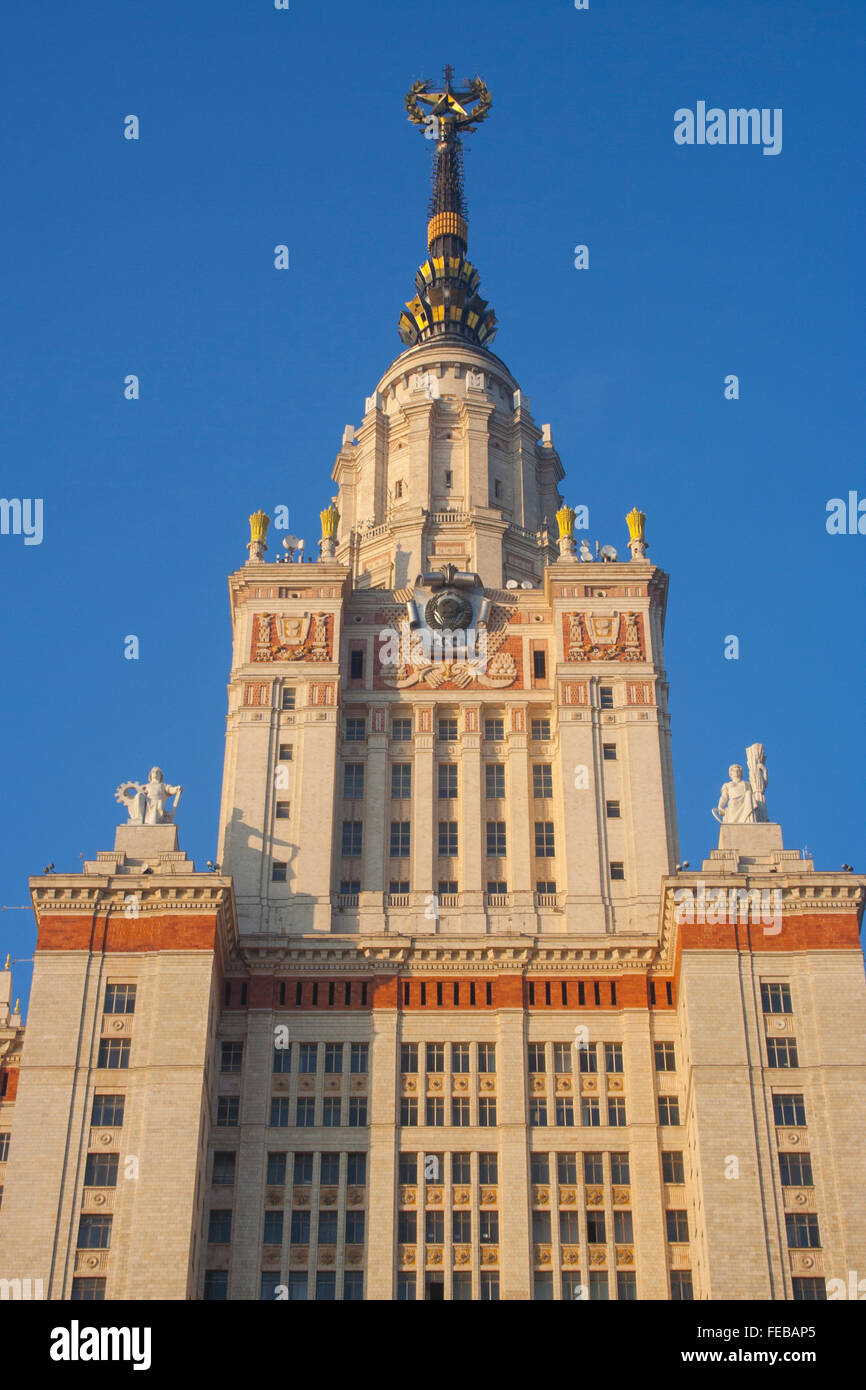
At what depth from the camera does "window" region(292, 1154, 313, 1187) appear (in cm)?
7338

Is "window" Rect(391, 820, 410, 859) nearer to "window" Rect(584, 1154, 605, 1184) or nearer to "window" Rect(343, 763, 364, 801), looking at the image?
"window" Rect(343, 763, 364, 801)

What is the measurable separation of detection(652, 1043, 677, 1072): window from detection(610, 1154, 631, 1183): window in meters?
3.95

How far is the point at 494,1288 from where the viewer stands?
2810 inches

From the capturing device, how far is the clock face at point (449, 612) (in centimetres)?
9006

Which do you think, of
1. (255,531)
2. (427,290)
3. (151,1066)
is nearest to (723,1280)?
(151,1066)

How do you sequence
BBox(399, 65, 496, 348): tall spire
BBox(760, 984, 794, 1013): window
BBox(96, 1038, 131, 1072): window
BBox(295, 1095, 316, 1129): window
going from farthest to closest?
BBox(399, 65, 496, 348): tall spire → BBox(295, 1095, 316, 1129): window → BBox(760, 984, 794, 1013): window → BBox(96, 1038, 131, 1072): window

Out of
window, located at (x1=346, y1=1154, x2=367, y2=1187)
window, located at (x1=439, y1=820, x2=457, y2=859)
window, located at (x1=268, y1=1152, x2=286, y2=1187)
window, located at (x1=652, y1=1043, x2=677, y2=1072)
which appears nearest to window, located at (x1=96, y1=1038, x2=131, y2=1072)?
window, located at (x1=268, y1=1152, x2=286, y2=1187)

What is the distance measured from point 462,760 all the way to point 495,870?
5.74 meters

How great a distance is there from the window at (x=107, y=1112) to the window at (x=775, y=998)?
24661mm

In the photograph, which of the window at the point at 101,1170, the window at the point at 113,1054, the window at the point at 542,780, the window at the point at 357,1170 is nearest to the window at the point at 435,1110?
the window at the point at 357,1170

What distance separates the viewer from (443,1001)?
77.5m

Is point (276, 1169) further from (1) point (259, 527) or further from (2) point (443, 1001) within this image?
(1) point (259, 527)

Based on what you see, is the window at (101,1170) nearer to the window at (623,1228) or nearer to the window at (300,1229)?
the window at (300,1229)
